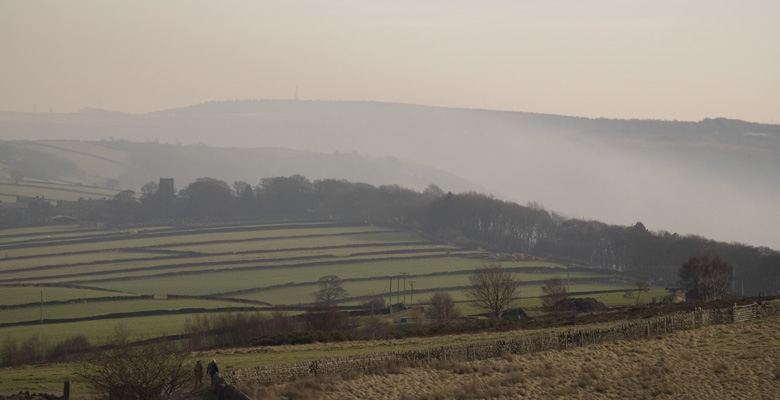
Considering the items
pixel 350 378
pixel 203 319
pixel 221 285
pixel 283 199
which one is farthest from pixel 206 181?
pixel 350 378

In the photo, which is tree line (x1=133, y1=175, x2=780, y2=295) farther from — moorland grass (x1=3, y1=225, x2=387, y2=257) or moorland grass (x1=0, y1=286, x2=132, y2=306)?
moorland grass (x1=0, y1=286, x2=132, y2=306)

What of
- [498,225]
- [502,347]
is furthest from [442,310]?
[498,225]

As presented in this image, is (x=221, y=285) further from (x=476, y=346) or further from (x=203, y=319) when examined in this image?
(x=476, y=346)

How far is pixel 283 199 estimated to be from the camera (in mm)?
188875

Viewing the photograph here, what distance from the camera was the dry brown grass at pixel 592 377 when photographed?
31781mm

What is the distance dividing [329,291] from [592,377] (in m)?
61.2

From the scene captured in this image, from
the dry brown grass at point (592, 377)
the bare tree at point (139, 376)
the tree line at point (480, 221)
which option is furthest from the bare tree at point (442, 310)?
the bare tree at point (139, 376)

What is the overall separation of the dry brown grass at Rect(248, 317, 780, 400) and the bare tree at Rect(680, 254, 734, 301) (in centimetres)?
4304

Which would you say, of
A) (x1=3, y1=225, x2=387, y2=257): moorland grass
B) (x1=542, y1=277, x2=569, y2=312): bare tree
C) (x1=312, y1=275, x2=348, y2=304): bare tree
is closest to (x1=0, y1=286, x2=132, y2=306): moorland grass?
(x1=312, y1=275, x2=348, y2=304): bare tree

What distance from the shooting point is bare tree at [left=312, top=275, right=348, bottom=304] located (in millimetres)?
93062

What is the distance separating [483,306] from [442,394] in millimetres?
49602

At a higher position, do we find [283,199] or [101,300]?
[283,199]

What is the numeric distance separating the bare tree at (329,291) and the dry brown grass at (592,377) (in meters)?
55.8

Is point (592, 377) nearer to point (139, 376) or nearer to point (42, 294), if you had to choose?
point (139, 376)
